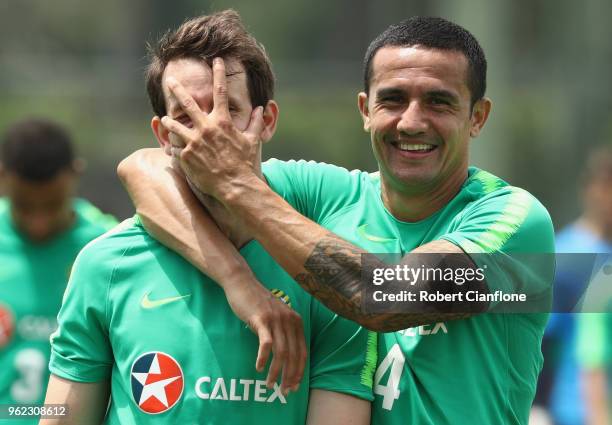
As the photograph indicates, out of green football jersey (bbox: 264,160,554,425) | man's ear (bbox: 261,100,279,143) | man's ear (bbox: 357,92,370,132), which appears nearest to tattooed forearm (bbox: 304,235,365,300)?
green football jersey (bbox: 264,160,554,425)

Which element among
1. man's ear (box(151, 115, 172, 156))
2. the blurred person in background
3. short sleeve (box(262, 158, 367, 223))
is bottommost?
the blurred person in background

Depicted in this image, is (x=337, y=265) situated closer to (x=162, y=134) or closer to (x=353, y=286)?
(x=353, y=286)

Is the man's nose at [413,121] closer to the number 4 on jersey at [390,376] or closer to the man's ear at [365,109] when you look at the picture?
the man's ear at [365,109]

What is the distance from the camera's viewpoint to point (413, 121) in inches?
162

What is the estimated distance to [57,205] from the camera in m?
6.47

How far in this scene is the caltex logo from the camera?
3.73m

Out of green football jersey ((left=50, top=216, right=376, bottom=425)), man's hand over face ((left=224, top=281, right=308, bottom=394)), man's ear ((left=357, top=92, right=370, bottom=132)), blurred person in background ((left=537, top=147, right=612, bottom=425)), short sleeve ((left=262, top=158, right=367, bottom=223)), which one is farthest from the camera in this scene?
blurred person in background ((left=537, top=147, right=612, bottom=425))

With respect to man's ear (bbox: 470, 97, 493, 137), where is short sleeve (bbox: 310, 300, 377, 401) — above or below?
below

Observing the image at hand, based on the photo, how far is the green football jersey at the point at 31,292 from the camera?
6.26 m

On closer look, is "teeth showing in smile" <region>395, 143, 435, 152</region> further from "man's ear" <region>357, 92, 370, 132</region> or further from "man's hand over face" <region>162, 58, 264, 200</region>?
"man's hand over face" <region>162, 58, 264, 200</region>

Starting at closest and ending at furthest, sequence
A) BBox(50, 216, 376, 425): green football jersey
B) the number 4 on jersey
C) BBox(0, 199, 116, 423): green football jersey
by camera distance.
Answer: BBox(50, 216, 376, 425): green football jersey < the number 4 on jersey < BBox(0, 199, 116, 423): green football jersey

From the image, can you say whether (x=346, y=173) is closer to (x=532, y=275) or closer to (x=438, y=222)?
(x=438, y=222)

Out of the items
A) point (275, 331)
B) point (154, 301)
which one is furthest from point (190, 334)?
point (275, 331)

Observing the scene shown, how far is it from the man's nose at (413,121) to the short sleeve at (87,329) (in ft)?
3.60
